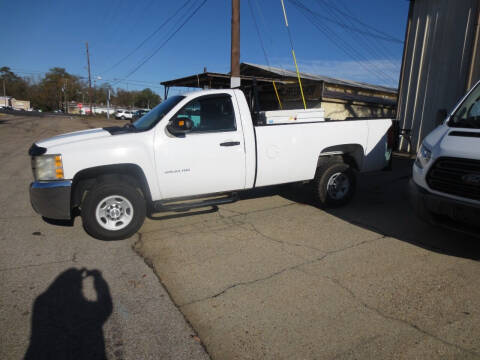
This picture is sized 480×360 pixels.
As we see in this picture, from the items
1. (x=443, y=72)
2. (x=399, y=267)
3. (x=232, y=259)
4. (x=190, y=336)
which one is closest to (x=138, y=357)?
(x=190, y=336)

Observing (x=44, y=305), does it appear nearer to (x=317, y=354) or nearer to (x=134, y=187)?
(x=134, y=187)

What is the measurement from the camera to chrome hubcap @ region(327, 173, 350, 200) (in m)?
5.83

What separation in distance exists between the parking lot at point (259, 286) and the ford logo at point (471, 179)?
985 mm

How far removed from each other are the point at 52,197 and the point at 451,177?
15.3 ft

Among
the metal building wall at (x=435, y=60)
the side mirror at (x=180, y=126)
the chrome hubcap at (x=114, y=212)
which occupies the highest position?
the metal building wall at (x=435, y=60)

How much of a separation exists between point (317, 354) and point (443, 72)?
35.5 feet

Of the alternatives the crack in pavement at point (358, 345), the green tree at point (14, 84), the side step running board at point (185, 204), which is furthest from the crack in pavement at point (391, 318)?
the green tree at point (14, 84)

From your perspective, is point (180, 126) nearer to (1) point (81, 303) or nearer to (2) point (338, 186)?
(1) point (81, 303)

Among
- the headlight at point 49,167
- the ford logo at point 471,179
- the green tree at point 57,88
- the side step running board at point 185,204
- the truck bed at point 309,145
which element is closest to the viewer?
the ford logo at point 471,179

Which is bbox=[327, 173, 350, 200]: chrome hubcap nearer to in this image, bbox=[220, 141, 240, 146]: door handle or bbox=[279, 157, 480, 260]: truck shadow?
bbox=[279, 157, 480, 260]: truck shadow

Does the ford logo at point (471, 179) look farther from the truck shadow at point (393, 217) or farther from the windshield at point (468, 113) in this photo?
the truck shadow at point (393, 217)

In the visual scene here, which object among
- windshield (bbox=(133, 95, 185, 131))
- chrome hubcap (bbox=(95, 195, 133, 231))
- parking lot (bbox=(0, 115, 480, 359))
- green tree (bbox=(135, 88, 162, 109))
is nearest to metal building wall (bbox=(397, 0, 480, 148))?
parking lot (bbox=(0, 115, 480, 359))

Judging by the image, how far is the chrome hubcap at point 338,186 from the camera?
229 inches

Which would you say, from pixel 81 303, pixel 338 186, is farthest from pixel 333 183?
pixel 81 303
